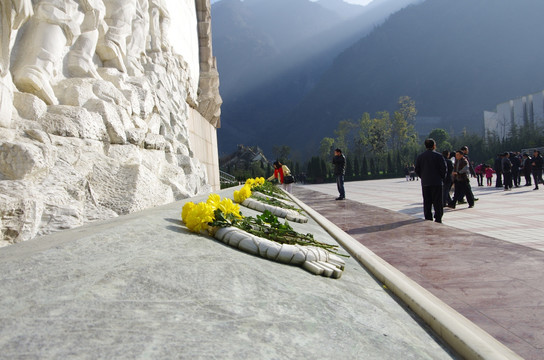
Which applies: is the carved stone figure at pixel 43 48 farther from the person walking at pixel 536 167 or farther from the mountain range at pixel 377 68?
the mountain range at pixel 377 68

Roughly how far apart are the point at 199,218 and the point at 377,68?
354ft

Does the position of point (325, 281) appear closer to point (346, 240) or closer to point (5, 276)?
→ point (5, 276)

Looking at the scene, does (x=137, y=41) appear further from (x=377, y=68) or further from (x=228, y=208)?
(x=377, y=68)

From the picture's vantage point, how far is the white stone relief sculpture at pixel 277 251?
1.92 meters

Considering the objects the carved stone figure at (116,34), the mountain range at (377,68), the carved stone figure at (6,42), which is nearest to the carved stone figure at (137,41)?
the carved stone figure at (116,34)

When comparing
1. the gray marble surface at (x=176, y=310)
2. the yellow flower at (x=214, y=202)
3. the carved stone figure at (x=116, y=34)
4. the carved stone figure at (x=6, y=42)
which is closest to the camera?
the gray marble surface at (x=176, y=310)

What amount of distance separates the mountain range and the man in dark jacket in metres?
84.5

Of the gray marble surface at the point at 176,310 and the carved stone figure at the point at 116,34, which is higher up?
the carved stone figure at the point at 116,34

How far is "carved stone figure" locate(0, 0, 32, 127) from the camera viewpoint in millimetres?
2588

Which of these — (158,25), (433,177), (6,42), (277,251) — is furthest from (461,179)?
(6,42)

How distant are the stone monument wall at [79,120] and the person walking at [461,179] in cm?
495

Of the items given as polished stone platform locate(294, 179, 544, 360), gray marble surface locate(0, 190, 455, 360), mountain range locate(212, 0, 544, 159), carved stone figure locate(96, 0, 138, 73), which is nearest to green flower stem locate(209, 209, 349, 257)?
gray marble surface locate(0, 190, 455, 360)

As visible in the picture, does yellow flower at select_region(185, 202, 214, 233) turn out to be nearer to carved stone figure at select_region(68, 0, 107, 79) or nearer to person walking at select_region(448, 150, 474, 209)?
carved stone figure at select_region(68, 0, 107, 79)

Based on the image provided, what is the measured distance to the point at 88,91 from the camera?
3592mm
